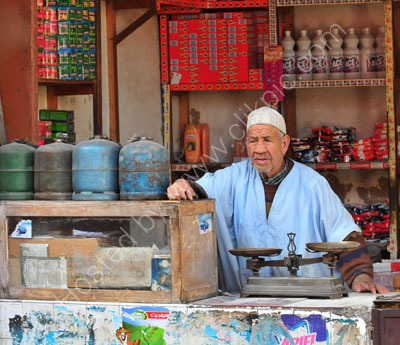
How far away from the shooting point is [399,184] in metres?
6.48

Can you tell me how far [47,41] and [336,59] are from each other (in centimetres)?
222

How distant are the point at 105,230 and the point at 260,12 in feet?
12.6

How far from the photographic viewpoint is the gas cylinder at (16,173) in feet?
10.5

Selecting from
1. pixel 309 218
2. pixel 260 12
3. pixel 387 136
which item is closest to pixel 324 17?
pixel 260 12

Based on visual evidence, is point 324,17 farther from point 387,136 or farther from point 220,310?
point 220,310

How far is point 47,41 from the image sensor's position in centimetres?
543

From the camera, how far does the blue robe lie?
3.52 meters

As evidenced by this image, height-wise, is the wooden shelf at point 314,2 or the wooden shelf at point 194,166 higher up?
the wooden shelf at point 314,2

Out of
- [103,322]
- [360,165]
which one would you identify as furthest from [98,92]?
[103,322]

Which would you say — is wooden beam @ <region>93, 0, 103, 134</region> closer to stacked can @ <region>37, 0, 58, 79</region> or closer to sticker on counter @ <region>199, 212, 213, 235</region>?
stacked can @ <region>37, 0, 58, 79</region>

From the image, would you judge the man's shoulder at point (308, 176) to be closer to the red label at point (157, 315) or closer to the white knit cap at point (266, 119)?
the white knit cap at point (266, 119)

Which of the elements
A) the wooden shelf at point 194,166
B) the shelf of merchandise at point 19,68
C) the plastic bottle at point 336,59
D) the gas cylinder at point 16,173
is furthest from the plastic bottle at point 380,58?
the gas cylinder at point 16,173

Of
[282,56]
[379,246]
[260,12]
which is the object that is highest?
[260,12]

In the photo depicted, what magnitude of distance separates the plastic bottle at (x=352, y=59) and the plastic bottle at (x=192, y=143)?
1317 mm
